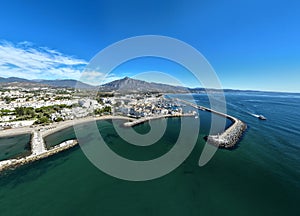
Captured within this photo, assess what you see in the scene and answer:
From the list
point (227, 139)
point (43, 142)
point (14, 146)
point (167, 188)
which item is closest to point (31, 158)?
point (43, 142)

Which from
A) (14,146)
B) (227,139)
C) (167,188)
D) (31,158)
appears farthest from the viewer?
(227,139)

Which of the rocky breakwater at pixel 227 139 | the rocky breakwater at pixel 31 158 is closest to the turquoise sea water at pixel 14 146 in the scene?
the rocky breakwater at pixel 31 158

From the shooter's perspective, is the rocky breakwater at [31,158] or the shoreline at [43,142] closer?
the rocky breakwater at [31,158]

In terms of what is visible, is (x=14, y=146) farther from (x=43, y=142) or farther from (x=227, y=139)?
(x=227, y=139)

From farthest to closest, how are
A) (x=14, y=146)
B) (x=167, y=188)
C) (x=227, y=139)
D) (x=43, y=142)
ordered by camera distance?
(x=227, y=139) < (x=43, y=142) < (x=14, y=146) < (x=167, y=188)

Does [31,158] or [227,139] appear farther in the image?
[227,139]

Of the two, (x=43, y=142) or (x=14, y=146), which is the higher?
(x=43, y=142)

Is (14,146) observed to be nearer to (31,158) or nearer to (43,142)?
(43,142)

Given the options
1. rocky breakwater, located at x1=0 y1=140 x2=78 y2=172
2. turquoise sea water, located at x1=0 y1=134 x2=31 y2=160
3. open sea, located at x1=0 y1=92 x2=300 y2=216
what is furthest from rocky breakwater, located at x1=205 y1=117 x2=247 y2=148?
turquoise sea water, located at x1=0 y1=134 x2=31 y2=160

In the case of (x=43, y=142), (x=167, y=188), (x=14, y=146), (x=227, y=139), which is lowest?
(x=167, y=188)

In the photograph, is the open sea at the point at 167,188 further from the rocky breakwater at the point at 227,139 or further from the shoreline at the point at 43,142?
the rocky breakwater at the point at 227,139
